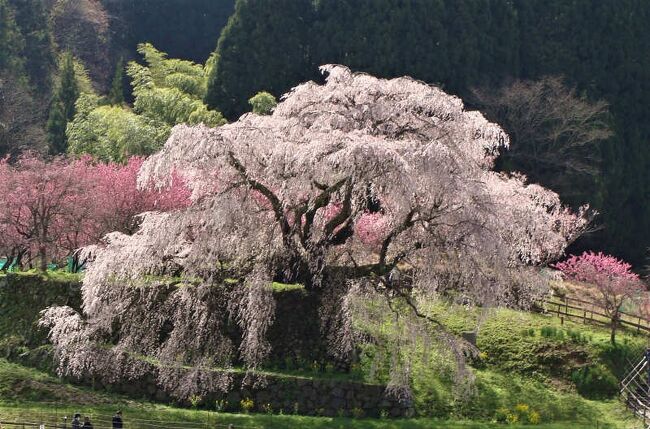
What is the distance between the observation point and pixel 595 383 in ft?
78.5

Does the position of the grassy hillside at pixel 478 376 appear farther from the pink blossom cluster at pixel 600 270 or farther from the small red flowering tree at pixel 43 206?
the small red flowering tree at pixel 43 206

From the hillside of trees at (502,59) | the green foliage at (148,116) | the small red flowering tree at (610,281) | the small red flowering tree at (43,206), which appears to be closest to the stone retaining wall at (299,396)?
the small red flowering tree at (610,281)

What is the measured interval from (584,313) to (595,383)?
4.13m

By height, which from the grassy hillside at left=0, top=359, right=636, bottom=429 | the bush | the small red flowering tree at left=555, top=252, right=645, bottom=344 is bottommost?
the grassy hillside at left=0, top=359, right=636, bottom=429

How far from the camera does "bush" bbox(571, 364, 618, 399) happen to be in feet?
77.9

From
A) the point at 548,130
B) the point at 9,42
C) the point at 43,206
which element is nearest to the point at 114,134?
the point at 43,206

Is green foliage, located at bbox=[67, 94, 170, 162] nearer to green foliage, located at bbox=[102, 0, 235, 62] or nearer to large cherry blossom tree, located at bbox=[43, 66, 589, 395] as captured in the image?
large cherry blossom tree, located at bbox=[43, 66, 589, 395]

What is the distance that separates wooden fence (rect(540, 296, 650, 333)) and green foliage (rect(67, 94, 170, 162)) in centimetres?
1647

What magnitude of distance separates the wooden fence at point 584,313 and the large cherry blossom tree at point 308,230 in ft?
20.5

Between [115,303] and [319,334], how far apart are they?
498 cm

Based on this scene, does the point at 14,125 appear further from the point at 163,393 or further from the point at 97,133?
the point at 163,393

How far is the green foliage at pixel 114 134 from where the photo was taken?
36.7m

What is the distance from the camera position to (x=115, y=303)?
66.6ft

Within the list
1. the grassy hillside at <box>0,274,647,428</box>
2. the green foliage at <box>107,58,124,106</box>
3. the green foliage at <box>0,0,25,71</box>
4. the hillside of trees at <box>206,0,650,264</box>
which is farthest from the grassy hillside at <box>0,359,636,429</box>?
the green foliage at <box>0,0,25,71</box>
